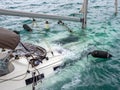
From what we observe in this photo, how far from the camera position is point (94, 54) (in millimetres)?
12961

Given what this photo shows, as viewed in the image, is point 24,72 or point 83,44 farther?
point 83,44

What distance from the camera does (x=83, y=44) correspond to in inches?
589

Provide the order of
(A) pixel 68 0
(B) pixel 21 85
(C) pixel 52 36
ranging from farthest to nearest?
1. (A) pixel 68 0
2. (C) pixel 52 36
3. (B) pixel 21 85

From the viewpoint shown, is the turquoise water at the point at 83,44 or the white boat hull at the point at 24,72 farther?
the turquoise water at the point at 83,44

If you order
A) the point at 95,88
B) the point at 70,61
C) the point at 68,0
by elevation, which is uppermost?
the point at 68,0

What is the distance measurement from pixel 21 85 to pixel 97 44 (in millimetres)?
6780

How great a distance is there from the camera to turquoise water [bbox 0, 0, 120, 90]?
37.9 feet

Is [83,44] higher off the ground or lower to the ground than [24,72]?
higher

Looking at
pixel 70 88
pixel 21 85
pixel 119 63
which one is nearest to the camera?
pixel 21 85

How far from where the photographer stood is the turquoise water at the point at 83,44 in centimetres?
1156

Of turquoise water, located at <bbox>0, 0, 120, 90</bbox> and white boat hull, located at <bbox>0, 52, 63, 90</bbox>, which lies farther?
turquoise water, located at <bbox>0, 0, 120, 90</bbox>

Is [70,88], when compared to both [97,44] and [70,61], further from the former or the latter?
[97,44]

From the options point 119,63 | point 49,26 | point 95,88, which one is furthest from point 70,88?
point 49,26

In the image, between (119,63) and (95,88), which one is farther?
(119,63)
